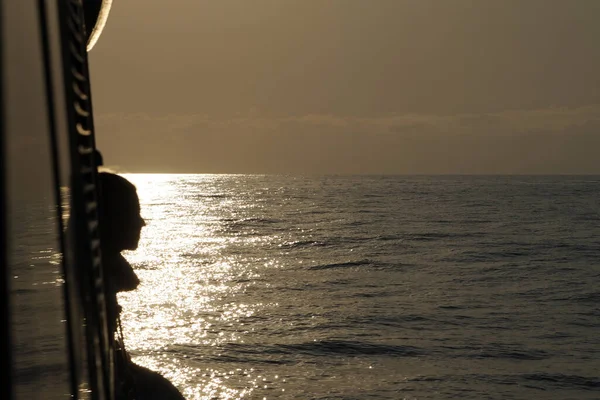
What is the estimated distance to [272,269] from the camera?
31031mm

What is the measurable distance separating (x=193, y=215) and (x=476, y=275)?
4137 cm

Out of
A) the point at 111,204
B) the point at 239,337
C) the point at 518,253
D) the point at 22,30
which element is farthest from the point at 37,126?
the point at 518,253

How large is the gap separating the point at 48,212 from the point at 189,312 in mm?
20924

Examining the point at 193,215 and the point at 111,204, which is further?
the point at 193,215

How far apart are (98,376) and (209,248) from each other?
1549 inches

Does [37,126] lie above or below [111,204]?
above

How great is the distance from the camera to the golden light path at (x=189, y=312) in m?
14.1

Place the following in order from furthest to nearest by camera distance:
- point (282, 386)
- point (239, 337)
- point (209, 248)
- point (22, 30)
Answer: point (209, 248) < point (239, 337) < point (282, 386) < point (22, 30)

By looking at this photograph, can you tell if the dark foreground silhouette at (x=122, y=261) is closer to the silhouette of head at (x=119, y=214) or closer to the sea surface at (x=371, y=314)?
the silhouette of head at (x=119, y=214)

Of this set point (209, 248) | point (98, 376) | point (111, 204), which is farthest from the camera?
point (209, 248)

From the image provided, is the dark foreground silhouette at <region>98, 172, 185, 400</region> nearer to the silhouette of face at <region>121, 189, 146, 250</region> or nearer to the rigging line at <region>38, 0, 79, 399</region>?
the silhouette of face at <region>121, 189, 146, 250</region>

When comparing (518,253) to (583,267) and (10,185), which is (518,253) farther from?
(10,185)

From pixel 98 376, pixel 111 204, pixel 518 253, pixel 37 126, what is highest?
pixel 37 126

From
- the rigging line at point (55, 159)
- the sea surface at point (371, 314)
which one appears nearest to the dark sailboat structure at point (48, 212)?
the rigging line at point (55, 159)
